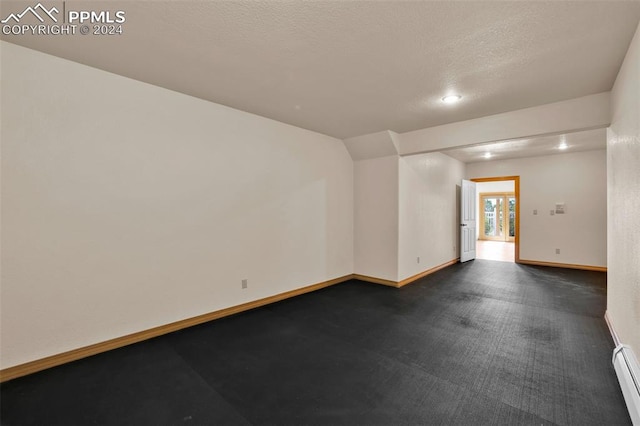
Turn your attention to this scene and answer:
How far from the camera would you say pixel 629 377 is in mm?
1829

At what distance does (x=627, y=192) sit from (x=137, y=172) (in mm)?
4253

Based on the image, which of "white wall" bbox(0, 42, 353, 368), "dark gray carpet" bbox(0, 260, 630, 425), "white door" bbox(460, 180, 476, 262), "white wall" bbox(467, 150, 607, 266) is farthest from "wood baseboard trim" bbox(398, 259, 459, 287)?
"white wall" bbox(0, 42, 353, 368)

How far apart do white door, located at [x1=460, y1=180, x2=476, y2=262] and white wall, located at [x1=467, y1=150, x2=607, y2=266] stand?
36.2 inches

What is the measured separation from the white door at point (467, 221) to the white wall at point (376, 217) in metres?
2.87

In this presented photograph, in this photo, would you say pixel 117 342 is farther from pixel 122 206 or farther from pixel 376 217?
pixel 376 217

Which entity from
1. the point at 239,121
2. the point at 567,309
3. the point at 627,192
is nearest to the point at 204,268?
the point at 239,121

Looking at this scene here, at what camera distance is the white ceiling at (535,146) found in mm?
4613

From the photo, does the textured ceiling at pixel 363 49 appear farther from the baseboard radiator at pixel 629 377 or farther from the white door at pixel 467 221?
the white door at pixel 467 221

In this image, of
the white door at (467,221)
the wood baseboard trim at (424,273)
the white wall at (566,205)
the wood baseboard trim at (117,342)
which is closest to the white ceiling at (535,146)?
the white wall at (566,205)

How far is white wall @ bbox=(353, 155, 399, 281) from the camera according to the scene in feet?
15.2

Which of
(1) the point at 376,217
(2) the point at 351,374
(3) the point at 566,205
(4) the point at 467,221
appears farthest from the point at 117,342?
(3) the point at 566,205

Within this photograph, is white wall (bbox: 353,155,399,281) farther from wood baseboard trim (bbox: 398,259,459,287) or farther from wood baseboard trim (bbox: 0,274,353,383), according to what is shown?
wood baseboard trim (bbox: 0,274,353,383)

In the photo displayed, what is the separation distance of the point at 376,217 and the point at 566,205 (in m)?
4.50

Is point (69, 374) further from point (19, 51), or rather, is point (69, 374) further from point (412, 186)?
point (412, 186)
